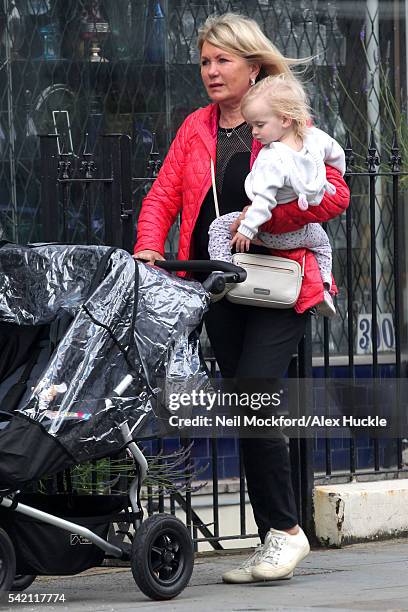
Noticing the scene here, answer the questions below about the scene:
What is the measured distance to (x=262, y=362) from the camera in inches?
214

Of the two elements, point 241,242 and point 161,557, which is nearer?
point 161,557

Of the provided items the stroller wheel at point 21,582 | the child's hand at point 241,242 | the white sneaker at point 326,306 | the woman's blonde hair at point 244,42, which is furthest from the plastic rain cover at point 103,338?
the woman's blonde hair at point 244,42

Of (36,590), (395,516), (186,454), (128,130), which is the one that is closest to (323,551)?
(395,516)

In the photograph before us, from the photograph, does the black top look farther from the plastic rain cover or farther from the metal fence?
the metal fence

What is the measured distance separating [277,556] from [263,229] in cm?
122

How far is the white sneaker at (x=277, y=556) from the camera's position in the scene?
18.1 feet

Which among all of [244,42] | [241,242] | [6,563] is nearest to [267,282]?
[241,242]

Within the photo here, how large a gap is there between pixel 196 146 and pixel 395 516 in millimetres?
2220

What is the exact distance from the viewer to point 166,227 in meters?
5.68

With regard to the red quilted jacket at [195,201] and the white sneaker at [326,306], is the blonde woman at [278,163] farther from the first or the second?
the white sneaker at [326,306]

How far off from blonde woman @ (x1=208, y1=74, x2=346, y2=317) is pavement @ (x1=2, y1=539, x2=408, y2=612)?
1.23m

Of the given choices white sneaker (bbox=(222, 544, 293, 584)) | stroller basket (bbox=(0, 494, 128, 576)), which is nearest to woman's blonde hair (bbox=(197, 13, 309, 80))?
stroller basket (bbox=(0, 494, 128, 576))

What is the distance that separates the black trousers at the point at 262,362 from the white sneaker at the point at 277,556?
0.05 metres

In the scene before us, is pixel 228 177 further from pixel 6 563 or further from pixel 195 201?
pixel 6 563
